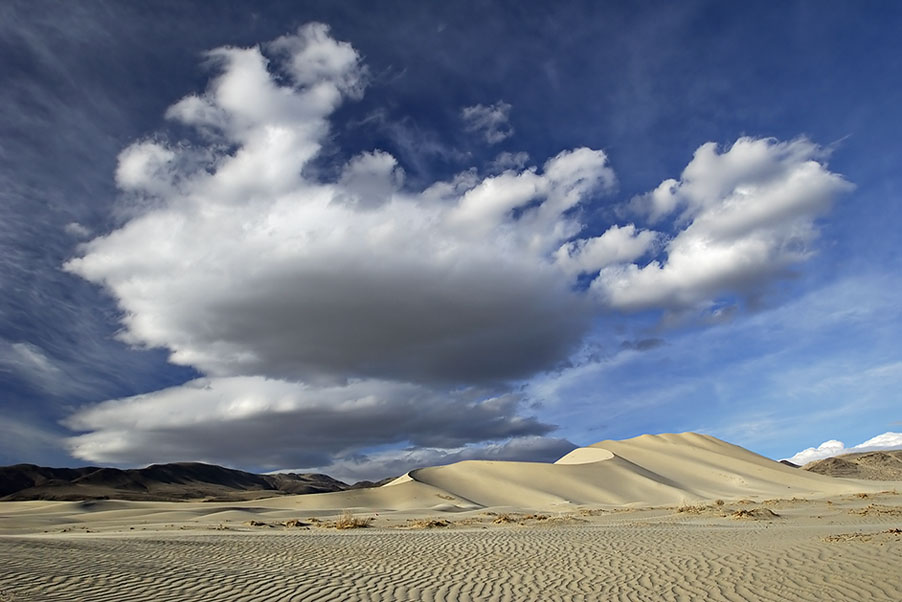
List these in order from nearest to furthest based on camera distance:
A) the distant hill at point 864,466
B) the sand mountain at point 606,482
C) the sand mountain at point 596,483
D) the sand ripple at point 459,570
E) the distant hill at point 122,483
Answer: the sand ripple at point 459,570
the sand mountain at point 596,483
the sand mountain at point 606,482
the distant hill at point 122,483
the distant hill at point 864,466

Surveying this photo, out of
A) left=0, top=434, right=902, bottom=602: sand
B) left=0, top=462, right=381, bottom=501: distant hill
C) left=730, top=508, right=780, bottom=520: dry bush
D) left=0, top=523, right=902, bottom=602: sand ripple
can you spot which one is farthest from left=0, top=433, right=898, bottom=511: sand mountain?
left=0, top=523, right=902, bottom=602: sand ripple

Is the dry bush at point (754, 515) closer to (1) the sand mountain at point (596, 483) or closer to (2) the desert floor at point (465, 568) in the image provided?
(2) the desert floor at point (465, 568)

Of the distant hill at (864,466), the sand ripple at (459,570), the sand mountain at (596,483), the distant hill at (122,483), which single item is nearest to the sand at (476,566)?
the sand ripple at (459,570)

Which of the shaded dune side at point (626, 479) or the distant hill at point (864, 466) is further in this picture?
the distant hill at point (864, 466)

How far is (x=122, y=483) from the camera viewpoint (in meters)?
135

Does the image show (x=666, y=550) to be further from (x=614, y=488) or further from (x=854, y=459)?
(x=854, y=459)

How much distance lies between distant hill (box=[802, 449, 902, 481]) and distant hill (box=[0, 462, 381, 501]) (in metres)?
108

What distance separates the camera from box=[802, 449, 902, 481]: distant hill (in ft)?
382

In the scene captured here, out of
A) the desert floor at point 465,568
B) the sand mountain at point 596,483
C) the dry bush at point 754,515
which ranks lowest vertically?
the desert floor at point 465,568

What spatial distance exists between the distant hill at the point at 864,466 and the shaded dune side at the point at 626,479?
44.0m

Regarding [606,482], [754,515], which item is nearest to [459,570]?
[754,515]

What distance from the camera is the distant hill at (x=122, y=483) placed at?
109625 millimetres

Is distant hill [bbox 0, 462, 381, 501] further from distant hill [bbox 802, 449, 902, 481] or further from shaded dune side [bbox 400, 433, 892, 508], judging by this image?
distant hill [bbox 802, 449, 902, 481]

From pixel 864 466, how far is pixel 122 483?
158 meters
